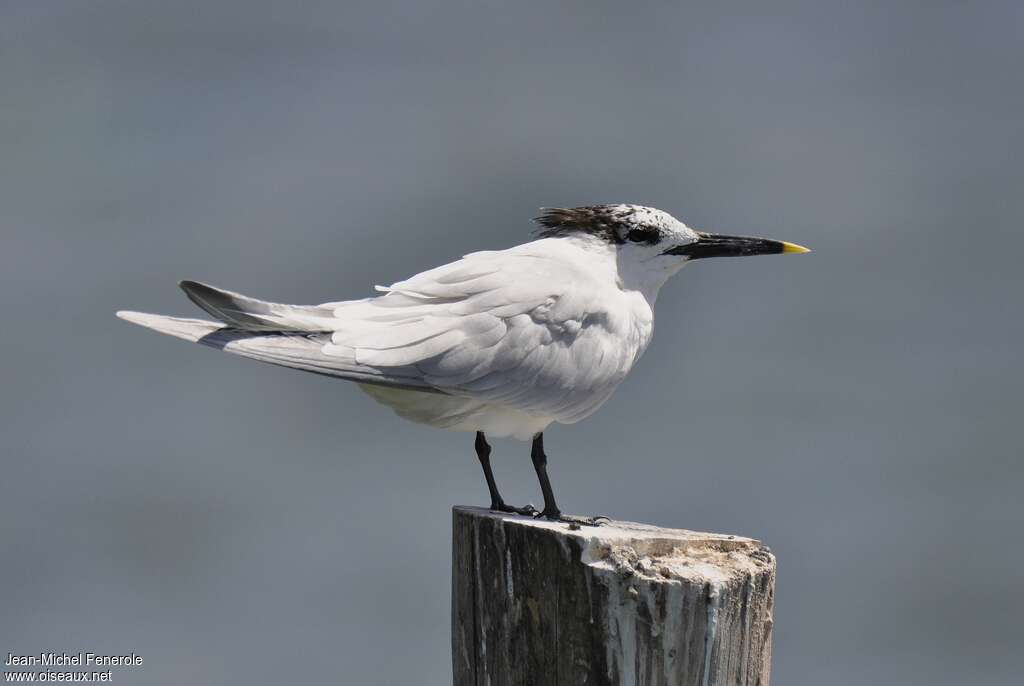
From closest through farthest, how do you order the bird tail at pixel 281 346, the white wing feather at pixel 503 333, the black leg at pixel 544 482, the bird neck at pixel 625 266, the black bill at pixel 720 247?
the bird tail at pixel 281 346
the white wing feather at pixel 503 333
the black leg at pixel 544 482
the bird neck at pixel 625 266
the black bill at pixel 720 247

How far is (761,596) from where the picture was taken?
4.09 meters

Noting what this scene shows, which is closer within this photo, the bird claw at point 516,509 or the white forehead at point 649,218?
the bird claw at point 516,509

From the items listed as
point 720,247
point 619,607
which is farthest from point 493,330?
point 619,607

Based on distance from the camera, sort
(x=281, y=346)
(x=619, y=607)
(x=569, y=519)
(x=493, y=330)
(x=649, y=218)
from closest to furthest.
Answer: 1. (x=619, y=607)
2. (x=281, y=346)
3. (x=569, y=519)
4. (x=493, y=330)
5. (x=649, y=218)

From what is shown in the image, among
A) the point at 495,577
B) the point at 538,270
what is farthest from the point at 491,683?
the point at 538,270

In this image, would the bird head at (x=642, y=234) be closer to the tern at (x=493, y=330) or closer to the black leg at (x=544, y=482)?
the tern at (x=493, y=330)

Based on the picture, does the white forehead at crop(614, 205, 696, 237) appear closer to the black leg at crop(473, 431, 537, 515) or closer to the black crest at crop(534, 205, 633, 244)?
the black crest at crop(534, 205, 633, 244)

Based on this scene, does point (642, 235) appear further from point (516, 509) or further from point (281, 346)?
point (281, 346)

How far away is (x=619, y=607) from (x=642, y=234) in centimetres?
245

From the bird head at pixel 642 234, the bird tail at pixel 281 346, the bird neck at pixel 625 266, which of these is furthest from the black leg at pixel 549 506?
the bird head at pixel 642 234

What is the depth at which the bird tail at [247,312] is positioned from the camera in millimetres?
4949

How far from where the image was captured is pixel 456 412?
17.4ft

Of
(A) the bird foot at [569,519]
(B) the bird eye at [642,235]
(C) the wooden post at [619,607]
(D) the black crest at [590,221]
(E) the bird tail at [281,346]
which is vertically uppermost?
(D) the black crest at [590,221]

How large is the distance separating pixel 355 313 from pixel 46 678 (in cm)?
498
